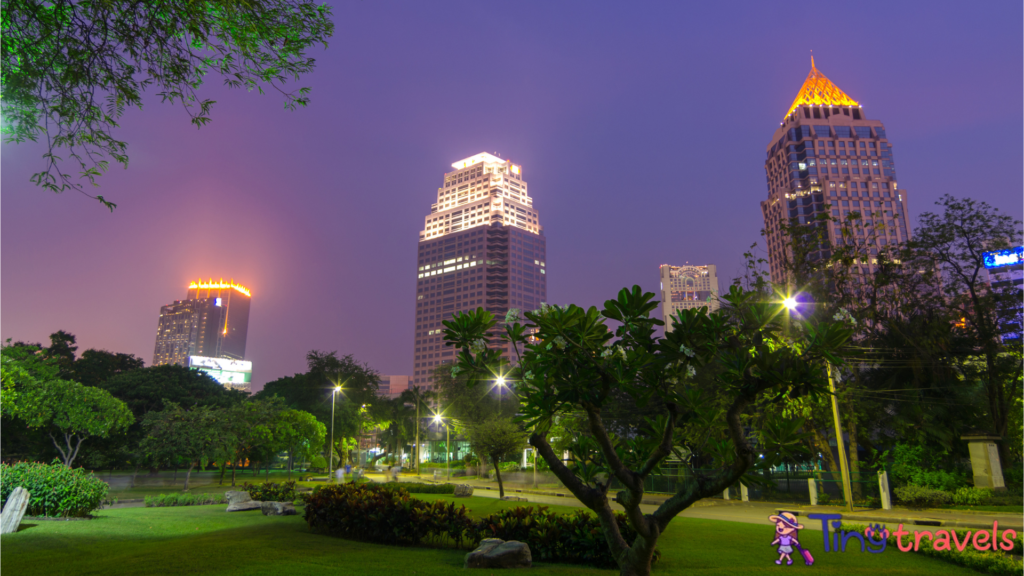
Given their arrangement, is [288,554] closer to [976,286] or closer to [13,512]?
[13,512]

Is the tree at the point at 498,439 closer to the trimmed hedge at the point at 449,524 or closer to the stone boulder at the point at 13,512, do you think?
the trimmed hedge at the point at 449,524

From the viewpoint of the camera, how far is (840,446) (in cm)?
2106

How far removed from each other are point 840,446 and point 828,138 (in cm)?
13207

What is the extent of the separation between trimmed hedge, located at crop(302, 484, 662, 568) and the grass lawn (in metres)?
0.57

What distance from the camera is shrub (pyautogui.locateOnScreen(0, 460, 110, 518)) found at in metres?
16.0

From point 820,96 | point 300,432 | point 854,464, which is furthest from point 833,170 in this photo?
point 300,432

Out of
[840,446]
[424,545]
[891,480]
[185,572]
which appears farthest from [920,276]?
[185,572]

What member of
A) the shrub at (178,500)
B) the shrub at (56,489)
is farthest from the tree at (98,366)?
the shrub at (56,489)

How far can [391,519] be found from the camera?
13.4 m

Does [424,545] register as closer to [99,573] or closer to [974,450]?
[99,573]

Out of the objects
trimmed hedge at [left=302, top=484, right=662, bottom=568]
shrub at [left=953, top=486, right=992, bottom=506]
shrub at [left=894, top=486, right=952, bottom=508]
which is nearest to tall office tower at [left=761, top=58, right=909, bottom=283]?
shrub at [left=953, top=486, right=992, bottom=506]

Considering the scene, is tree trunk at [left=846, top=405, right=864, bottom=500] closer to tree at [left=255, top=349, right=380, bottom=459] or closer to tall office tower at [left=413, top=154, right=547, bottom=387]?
tree at [left=255, top=349, right=380, bottom=459]

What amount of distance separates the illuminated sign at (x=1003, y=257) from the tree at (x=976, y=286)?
0.25 meters

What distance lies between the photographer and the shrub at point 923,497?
23.0 metres
